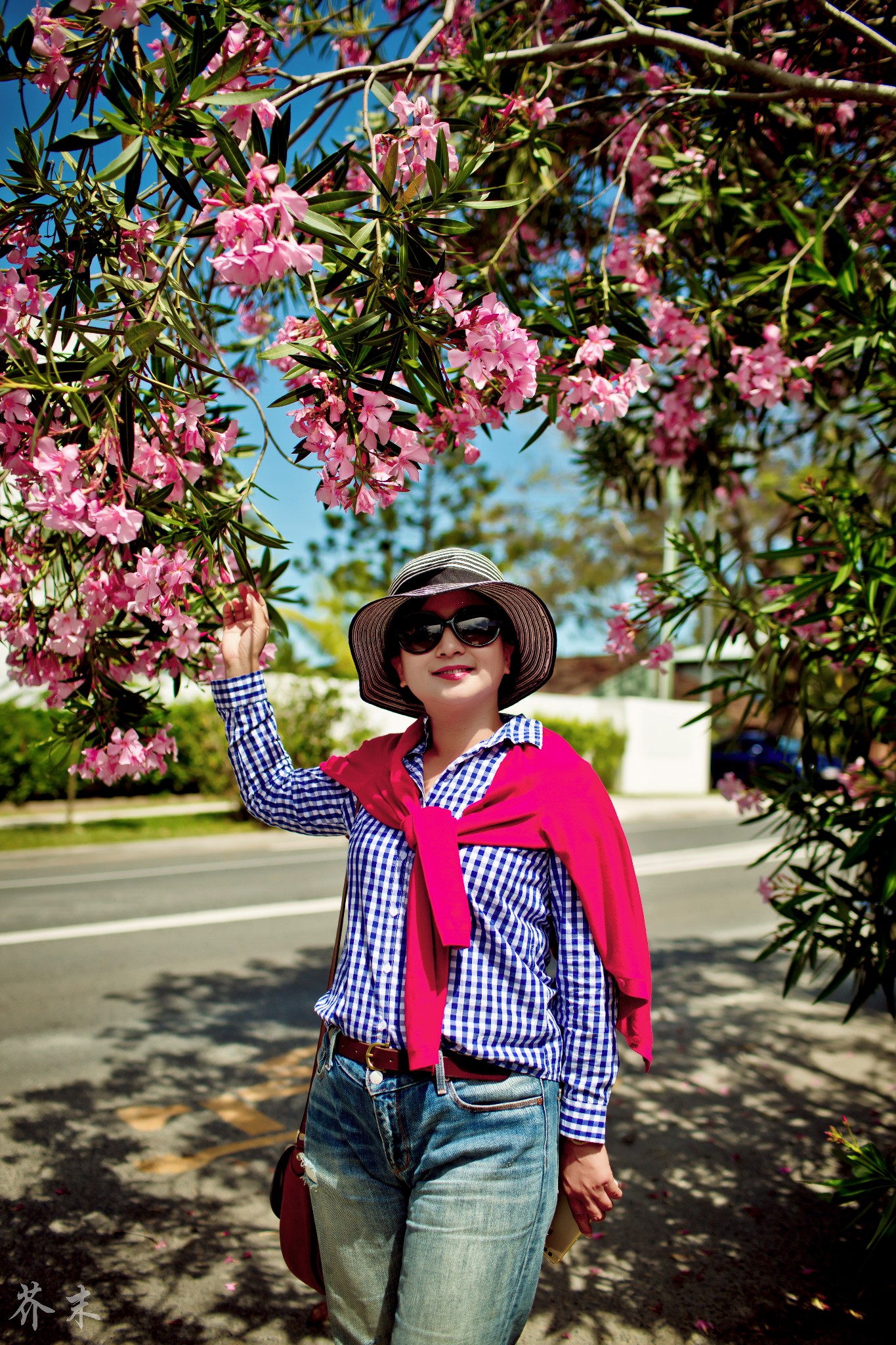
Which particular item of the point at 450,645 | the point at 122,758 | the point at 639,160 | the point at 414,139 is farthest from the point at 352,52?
the point at 450,645

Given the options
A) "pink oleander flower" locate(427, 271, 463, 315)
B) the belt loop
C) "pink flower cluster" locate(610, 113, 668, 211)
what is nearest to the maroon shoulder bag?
the belt loop

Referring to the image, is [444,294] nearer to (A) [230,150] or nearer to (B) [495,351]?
(B) [495,351]

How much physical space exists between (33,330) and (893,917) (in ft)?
9.59

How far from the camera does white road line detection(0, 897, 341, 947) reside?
24.8ft

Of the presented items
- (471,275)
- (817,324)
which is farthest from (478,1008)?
(817,324)

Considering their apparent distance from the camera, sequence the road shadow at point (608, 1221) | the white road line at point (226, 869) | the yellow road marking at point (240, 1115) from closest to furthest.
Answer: the road shadow at point (608, 1221), the yellow road marking at point (240, 1115), the white road line at point (226, 869)

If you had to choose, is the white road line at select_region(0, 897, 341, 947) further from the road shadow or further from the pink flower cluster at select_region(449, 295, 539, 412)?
the pink flower cluster at select_region(449, 295, 539, 412)

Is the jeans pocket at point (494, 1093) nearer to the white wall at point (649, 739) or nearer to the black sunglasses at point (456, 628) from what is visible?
the black sunglasses at point (456, 628)

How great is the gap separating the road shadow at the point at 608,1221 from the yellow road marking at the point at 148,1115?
0.03 metres

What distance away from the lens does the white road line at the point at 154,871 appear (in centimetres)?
989

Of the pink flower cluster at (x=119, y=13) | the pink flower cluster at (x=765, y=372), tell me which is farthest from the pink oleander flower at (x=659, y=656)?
the pink flower cluster at (x=119, y=13)

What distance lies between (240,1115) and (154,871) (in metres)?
7.14

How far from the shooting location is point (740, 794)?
4.28m

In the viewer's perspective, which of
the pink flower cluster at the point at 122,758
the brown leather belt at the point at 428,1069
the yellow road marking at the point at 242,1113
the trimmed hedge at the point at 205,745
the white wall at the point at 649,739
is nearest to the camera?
the brown leather belt at the point at 428,1069
